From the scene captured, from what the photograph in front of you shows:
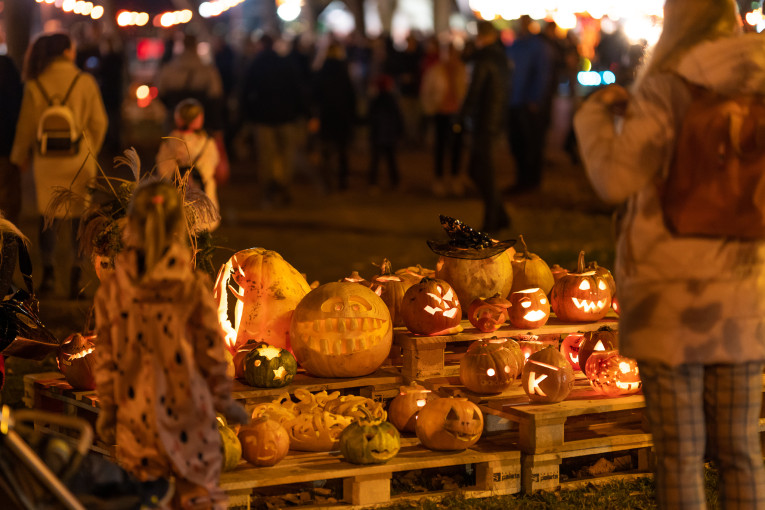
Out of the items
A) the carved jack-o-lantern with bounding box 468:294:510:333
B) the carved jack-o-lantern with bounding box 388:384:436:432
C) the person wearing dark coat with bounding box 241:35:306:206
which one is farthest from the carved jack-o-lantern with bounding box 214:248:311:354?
Result: the person wearing dark coat with bounding box 241:35:306:206

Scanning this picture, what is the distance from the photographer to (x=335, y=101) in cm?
1573

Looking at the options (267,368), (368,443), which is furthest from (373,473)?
(267,368)

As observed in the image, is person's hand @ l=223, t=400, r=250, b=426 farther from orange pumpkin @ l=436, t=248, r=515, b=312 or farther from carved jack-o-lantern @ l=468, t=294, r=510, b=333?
orange pumpkin @ l=436, t=248, r=515, b=312

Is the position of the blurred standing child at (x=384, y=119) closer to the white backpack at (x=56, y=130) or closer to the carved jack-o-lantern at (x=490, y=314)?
the white backpack at (x=56, y=130)

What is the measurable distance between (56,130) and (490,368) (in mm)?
4449

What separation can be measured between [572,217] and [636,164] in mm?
10391

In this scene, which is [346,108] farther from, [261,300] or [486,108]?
[261,300]

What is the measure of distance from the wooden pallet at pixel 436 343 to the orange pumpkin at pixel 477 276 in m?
0.19

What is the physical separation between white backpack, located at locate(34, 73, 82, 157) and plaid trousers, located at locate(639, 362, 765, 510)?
5.97 m

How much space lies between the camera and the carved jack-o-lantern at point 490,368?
217 inches

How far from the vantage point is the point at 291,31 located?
4878 centimetres

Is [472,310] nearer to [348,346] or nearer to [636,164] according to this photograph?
[348,346]

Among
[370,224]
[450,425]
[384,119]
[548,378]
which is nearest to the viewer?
[450,425]

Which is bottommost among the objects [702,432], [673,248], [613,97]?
[702,432]
